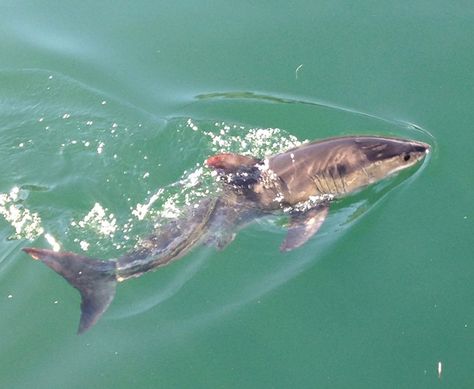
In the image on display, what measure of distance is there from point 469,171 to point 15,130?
5.49 meters

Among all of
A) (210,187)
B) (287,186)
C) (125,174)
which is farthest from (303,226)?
(125,174)

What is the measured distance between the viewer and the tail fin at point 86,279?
6.60 meters

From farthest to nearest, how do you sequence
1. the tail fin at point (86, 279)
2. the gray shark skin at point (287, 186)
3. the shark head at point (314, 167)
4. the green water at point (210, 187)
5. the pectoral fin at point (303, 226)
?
the shark head at point (314, 167) < the gray shark skin at point (287, 186) < the pectoral fin at point (303, 226) < the tail fin at point (86, 279) < the green water at point (210, 187)

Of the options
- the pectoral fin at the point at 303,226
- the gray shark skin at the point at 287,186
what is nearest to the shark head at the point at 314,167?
the gray shark skin at the point at 287,186

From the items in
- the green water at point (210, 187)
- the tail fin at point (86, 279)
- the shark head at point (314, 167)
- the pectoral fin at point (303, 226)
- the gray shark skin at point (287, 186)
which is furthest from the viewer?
the shark head at point (314, 167)

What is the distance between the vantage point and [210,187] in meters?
7.75

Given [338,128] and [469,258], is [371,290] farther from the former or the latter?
[338,128]

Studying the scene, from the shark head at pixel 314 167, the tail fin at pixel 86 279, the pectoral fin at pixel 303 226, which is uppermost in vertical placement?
the shark head at pixel 314 167

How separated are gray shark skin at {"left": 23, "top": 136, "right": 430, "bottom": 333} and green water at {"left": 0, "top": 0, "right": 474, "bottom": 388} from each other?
178 mm

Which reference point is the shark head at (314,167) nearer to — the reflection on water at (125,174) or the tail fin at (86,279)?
the reflection on water at (125,174)

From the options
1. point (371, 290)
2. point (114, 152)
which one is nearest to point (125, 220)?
point (114, 152)

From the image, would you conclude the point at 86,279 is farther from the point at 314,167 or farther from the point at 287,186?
the point at 314,167

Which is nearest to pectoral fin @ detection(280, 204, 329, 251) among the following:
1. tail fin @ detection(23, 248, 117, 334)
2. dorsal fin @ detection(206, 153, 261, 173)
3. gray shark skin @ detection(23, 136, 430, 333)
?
gray shark skin @ detection(23, 136, 430, 333)

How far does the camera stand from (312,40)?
9.58 meters
